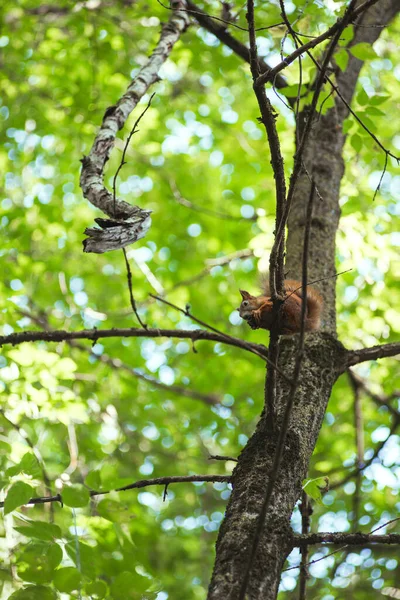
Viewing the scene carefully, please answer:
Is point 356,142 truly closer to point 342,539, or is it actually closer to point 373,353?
point 373,353

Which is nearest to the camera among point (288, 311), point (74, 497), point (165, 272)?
point (74, 497)

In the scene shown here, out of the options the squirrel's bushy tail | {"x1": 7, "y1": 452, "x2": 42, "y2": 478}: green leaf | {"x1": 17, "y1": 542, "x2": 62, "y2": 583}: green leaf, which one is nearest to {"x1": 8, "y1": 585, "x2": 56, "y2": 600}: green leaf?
{"x1": 17, "y1": 542, "x2": 62, "y2": 583}: green leaf

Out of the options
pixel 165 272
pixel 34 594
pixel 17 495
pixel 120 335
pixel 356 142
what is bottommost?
pixel 34 594

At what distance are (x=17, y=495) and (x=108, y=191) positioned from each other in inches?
40.8

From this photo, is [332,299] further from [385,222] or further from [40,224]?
[40,224]

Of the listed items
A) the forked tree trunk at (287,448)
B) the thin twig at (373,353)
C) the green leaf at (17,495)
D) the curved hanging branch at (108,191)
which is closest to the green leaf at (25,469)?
the green leaf at (17,495)

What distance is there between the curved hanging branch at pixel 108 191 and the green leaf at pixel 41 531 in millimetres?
935

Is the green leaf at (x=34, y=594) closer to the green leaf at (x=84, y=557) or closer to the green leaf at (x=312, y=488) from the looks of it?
the green leaf at (x=84, y=557)

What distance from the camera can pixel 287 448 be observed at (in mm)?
1951

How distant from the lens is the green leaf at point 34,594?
1.85 metres

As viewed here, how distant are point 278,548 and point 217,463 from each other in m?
5.43

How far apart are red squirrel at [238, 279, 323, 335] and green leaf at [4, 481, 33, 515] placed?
97 cm

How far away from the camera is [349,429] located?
6.30 meters

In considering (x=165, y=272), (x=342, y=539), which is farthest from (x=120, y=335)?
(x=165, y=272)
